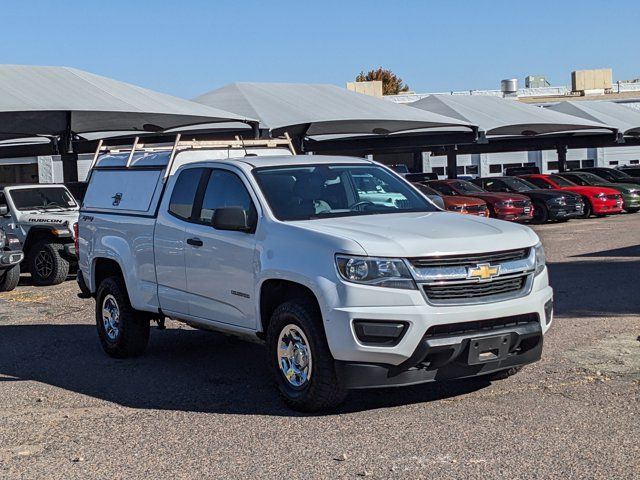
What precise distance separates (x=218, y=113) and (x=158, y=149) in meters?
15.2

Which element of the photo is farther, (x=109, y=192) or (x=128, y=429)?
(x=109, y=192)

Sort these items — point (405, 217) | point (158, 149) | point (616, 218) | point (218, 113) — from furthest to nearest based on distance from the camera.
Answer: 1. point (616, 218)
2. point (218, 113)
3. point (158, 149)
4. point (405, 217)

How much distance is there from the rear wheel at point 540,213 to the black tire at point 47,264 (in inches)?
619

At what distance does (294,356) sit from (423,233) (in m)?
1.23

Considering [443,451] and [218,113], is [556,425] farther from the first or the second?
[218,113]

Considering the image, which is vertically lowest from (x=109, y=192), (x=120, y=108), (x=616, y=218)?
(x=616, y=218)

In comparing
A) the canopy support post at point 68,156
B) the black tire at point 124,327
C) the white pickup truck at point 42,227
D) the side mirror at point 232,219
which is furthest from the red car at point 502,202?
the side mirror at point 232,219

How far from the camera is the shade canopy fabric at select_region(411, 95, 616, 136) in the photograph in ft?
104

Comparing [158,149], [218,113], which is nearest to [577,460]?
[158,149]

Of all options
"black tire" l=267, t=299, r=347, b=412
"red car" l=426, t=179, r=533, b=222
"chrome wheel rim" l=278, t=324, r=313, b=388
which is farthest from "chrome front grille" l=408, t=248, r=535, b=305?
"red car" l=426, t=179, r=533, b=222

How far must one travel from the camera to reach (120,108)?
73.5ft

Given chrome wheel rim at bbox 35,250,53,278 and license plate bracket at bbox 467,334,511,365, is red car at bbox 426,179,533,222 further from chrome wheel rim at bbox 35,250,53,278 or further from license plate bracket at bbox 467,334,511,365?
Result: license plate bracket at bbox 467,334,511,365

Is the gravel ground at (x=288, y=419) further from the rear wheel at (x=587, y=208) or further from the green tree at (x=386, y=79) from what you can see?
the green tree at (x=386, y=79)

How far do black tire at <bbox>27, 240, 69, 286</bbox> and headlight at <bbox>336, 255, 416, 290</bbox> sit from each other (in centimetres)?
1066
